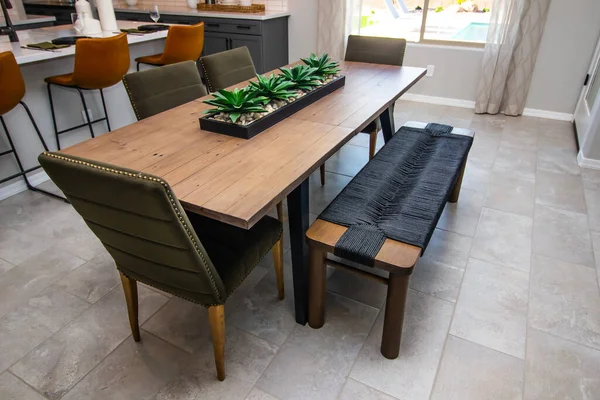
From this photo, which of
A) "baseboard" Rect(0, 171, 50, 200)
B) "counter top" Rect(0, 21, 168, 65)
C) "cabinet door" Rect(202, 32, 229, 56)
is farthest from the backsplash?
"baseboard" Rect(0, 171, 50, 200)

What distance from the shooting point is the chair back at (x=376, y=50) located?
289cm

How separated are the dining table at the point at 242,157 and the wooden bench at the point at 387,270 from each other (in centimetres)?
6

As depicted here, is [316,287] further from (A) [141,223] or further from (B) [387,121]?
(B) [387,121]

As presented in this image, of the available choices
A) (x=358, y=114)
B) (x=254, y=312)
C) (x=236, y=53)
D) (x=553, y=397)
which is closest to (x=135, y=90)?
(x=236, y=53)

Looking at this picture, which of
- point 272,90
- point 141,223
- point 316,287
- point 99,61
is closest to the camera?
point 141,223

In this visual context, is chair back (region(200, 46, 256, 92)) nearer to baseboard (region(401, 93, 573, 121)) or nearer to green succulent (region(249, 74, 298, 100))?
green succulent (region(249, 74, 298, 100))

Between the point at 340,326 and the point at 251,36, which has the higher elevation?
the point at 251,36

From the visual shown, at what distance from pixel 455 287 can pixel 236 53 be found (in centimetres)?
190

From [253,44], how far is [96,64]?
210 cm

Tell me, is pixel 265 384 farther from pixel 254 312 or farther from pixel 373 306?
pixel 373 306

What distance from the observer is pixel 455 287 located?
1.91 m

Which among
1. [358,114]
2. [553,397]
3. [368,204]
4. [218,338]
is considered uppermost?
[358,114]

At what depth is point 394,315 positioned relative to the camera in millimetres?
1479

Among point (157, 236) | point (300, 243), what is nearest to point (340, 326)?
point (300, 243)
